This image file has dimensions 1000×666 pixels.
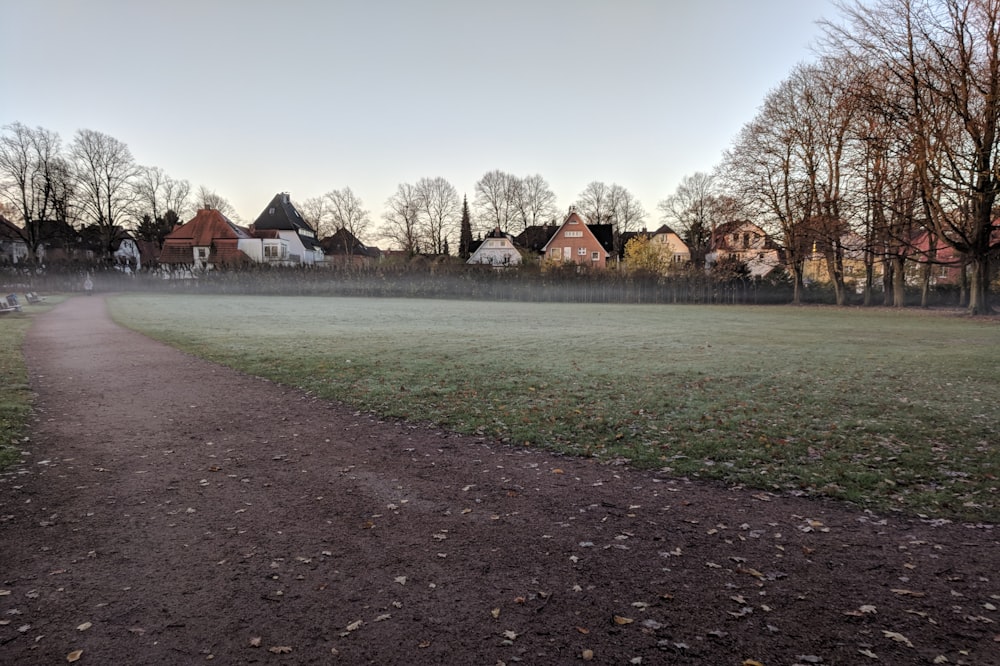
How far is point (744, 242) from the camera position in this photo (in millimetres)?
41844

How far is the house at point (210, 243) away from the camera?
2921 inches

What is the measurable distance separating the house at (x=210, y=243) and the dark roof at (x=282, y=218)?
5.71 meters

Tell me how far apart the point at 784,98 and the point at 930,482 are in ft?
126

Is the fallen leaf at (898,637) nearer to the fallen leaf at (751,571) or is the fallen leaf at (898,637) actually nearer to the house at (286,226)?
the fallen leaf at (751,571)

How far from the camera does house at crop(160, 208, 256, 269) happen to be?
7419 centimetres

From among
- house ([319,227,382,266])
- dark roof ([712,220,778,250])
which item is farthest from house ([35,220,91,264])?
dark roof ([712,220,778,250])

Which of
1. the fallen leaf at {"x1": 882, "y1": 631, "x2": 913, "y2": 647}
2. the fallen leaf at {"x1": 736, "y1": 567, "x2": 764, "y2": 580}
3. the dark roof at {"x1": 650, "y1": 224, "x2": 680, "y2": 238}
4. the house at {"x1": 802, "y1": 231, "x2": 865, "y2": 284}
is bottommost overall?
the fallen leaf at {"x1": 882, "y1": 631, "x2": 913, "y2": 647}

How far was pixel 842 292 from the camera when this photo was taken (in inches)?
1547

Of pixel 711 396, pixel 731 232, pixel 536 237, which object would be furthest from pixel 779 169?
pixel 536 237

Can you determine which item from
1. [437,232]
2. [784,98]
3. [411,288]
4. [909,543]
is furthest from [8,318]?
[437,232]

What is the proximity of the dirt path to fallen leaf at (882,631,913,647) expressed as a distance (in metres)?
0.01

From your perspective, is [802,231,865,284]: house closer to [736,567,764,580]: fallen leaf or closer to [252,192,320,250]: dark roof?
[736,567,764,580]: fallen leaf

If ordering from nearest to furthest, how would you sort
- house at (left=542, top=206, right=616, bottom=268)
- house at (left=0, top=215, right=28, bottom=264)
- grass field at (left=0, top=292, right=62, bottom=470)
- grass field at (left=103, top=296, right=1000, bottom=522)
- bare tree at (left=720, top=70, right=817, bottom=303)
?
grass field at (left=103, top=296, right=1000, bottom=522) → grass field at (left=0, top=292, right=62, bottom=470) → bare tree at (left=720, top=70, right=817, bottom=303) → house at (left=0, top=215, right=28, bottom=264) → house at (left=542, top=206, right=616, bottom=268)

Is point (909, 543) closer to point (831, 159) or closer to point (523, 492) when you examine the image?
point (523, 492)
